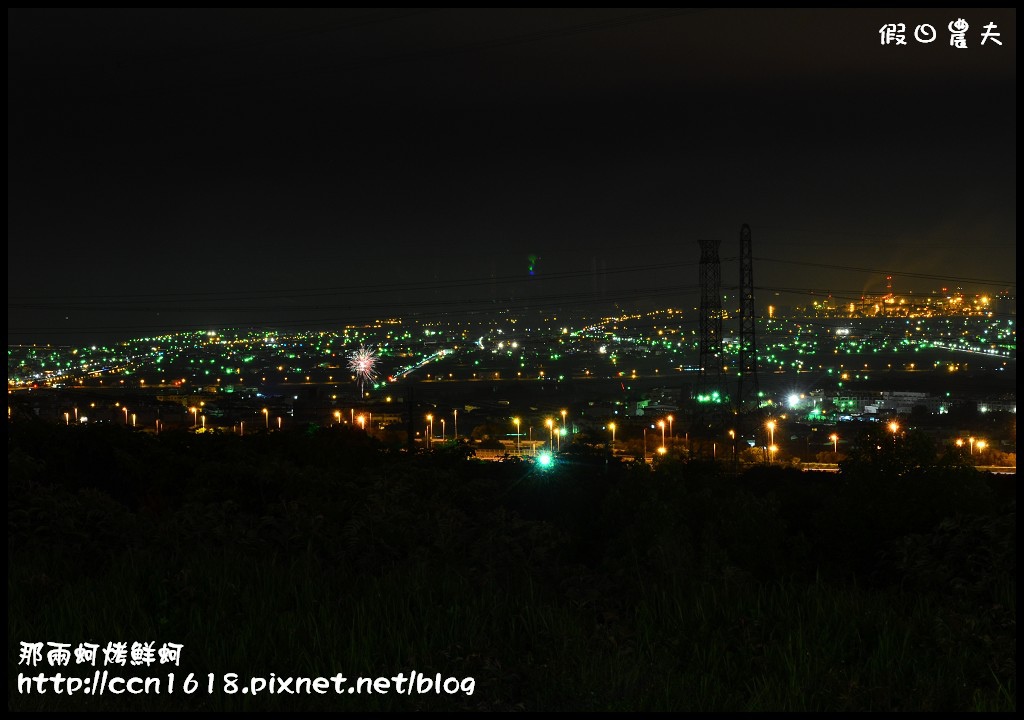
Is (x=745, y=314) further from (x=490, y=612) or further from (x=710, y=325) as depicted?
(x=490, y=612)

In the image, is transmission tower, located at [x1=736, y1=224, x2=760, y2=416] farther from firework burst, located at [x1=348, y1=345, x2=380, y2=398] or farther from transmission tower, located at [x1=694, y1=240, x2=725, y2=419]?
firework burst, located at [x1=348, y1=345, x2=380, y2=398]

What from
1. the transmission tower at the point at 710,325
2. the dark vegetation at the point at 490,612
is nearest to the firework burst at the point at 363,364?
the transmission tower at the point at 710,325

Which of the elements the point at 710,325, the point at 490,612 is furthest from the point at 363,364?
the point at 490,612

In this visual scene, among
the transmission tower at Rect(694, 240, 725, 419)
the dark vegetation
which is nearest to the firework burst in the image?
the transmission tower at Rect(694, 240, 725, 419)

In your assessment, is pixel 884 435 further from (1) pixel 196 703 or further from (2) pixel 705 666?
(1) pixel 196 703

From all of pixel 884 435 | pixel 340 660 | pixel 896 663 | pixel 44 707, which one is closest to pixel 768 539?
pixel 884 435

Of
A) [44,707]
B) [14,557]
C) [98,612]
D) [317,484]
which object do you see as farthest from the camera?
[317,484]
